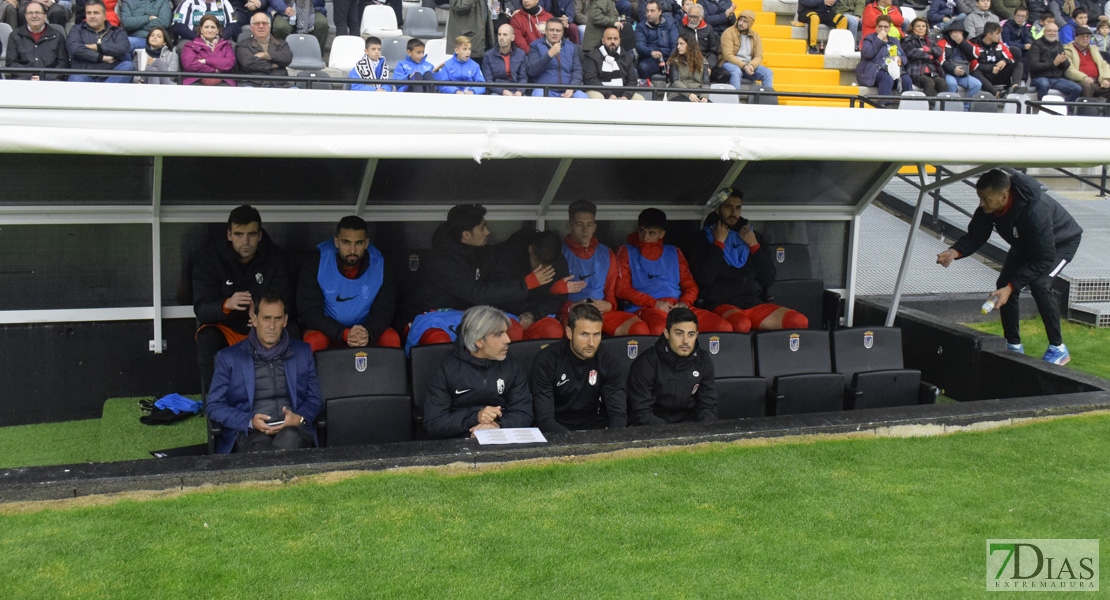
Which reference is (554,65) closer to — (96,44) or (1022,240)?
(96,44)

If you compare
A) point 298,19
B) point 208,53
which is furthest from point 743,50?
point 208,53

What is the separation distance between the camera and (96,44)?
9.62 metres

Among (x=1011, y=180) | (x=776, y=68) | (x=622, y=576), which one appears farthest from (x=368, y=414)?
→ (x=776, y=68)

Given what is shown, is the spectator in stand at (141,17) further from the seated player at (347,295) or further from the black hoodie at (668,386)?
the black hoodie at (668,386)

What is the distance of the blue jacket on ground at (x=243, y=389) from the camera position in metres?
4.79

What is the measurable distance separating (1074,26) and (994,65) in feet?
11.7

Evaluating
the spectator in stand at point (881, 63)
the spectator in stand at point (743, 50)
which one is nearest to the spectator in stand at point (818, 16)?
the spectator in stand at point (881, 63)

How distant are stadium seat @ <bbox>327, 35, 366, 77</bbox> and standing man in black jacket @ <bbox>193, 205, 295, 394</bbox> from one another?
5992 millimetres

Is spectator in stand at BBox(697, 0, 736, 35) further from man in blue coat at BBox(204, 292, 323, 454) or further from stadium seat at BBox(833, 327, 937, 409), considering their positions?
man in blue coat at BBox(204, 292, 323, 454)

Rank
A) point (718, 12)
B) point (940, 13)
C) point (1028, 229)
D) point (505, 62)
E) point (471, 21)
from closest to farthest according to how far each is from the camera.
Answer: point (1028, 229)
point (505, 62)
point (471, 21)
point (718, 12)
point (940, 13)

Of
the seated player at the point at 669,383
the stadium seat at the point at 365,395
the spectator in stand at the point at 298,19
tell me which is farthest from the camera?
the spectator in stand at the point at 298,19

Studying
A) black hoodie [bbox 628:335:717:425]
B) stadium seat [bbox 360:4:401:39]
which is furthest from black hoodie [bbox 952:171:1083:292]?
stadium seat [bbox 360:4:401:39]

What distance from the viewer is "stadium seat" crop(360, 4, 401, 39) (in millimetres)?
12289

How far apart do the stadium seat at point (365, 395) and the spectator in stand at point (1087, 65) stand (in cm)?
1447
